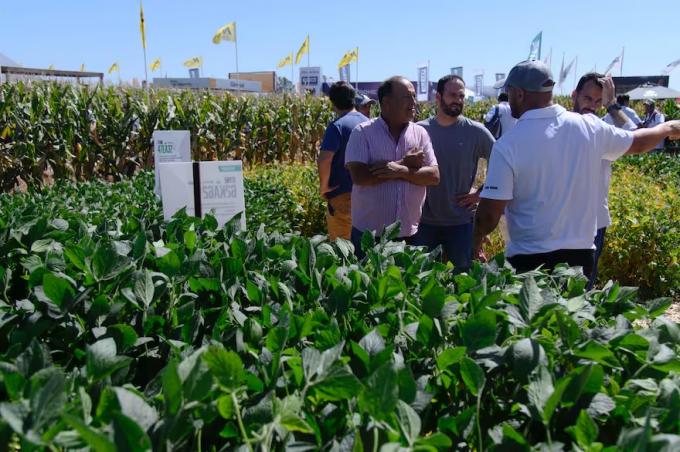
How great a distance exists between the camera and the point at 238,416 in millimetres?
1055

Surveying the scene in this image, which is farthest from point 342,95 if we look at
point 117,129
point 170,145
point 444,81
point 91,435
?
point 117,129

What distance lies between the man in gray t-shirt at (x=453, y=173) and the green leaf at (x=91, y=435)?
13.4 ft

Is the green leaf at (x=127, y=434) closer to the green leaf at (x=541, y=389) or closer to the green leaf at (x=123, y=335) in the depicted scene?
the green leaf at (x=123, y=335)

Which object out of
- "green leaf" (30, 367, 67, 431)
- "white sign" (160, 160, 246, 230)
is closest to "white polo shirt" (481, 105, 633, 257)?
"white sign" (160, 160, 246, 230)

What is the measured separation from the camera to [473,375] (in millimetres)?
1212

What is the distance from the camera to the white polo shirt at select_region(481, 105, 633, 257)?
3275 millimetres

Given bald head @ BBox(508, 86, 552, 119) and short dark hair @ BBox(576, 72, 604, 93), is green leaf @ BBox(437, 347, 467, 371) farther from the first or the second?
short dark hair @ BBox(576, 72, 604, 93)

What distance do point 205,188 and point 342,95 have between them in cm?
217

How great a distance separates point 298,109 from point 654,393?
16.6 metres

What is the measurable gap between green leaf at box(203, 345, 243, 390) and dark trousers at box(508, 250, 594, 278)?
8.82 ft

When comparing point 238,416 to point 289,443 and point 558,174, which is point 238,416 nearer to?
point 289,443

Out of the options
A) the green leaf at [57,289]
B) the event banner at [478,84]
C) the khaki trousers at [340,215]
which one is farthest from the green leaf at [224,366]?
the event banner at [478,84]

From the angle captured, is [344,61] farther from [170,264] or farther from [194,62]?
[170,264]

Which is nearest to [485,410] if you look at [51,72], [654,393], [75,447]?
[654,393]
